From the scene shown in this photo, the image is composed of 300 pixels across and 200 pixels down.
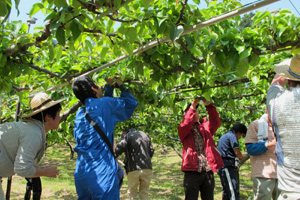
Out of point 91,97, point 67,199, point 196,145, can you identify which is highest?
point 91,97

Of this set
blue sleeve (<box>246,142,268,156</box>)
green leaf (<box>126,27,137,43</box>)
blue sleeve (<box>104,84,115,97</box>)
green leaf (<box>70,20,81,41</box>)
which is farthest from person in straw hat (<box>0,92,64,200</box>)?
blue sleeve (<box>246,142,268,156</box>)

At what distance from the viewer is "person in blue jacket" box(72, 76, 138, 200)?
2.00 metres

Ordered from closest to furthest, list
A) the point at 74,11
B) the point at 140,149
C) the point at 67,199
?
the point at 74,11, the point at 140,149, the point at 67,199

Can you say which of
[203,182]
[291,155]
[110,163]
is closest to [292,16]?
[291,155]

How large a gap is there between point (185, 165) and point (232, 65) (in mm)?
1890

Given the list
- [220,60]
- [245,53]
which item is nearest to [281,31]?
[245,53]

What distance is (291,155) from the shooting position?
1745 mm

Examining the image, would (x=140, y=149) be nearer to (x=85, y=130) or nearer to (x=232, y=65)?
Answer: (x=85, y=130)

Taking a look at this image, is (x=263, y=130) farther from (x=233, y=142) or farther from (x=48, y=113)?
(x=48, y=113)

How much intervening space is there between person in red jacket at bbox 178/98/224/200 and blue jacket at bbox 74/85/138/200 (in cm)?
129

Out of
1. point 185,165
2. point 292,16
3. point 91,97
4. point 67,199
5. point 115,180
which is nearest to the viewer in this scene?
point 292,16

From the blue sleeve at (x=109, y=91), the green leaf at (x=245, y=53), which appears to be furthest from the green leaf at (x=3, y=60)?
the green leaf at (x=245, y=53)

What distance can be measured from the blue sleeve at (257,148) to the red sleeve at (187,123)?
751mm

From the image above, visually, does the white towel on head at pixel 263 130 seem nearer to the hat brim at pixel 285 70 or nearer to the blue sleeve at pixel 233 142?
the blue sleeve at pixel 233 142
